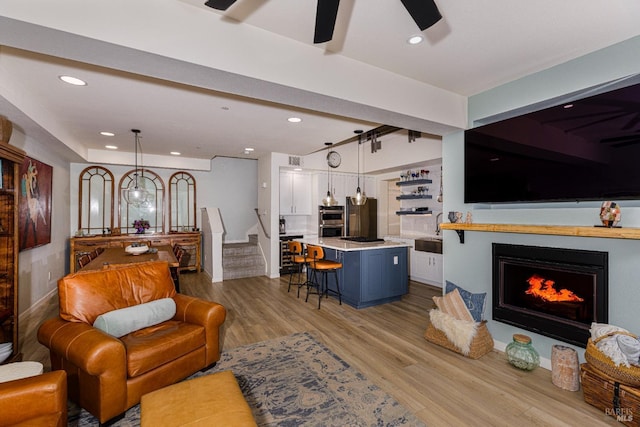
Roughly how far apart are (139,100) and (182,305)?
7.77 ft

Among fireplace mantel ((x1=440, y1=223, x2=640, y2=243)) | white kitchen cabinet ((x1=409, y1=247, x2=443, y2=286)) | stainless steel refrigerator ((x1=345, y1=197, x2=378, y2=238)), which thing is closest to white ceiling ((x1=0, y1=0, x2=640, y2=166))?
fireplace mantel ((x1=440, y1=223, x2=640, y2=243))

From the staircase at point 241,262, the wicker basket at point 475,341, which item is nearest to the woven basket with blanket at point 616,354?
the wicker basket at point 475,341

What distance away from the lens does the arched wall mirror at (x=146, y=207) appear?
265 inches

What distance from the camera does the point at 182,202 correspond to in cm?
729

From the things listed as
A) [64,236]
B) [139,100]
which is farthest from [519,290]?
[64,236]

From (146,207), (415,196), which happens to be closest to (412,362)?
(415,196)

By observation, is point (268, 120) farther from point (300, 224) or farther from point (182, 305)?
point (300, 224)

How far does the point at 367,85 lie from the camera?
272 cm

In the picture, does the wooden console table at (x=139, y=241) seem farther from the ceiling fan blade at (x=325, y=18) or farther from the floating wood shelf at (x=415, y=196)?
the ceiling fan blade at (x=325, y=18)

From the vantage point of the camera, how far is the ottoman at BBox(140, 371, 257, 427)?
1421 millimetres

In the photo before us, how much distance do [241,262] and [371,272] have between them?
337 centimetres

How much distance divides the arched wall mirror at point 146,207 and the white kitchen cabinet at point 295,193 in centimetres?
294

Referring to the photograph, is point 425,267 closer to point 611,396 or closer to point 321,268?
point 321,268

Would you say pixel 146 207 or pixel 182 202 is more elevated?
pixel 182 202
